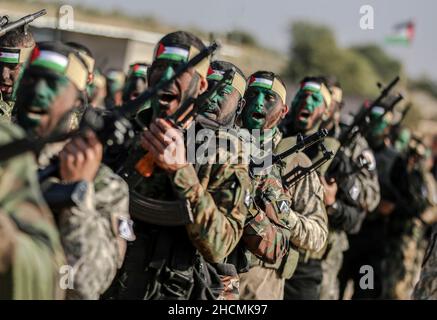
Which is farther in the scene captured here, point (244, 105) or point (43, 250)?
point (244, 105)

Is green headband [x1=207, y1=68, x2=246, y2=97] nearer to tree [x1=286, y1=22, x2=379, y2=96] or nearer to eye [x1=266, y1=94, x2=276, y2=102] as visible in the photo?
eye [x1=266, y1=94, x2=276, y2=102]

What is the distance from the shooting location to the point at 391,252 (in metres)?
13.0

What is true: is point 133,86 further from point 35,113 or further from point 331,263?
point 35,113

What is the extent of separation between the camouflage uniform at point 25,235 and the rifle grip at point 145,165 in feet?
3.36

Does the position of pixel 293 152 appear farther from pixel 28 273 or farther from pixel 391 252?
pixel 391 252

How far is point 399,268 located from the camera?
1308 centimetres

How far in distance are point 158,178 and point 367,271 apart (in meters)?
6.79

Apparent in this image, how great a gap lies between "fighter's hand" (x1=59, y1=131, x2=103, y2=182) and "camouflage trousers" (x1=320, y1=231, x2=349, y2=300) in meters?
5.52

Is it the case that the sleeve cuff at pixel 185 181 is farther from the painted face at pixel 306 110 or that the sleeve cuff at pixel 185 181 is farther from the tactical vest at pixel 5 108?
the painted face at pixel 306 110

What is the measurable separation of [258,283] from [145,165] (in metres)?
2.96

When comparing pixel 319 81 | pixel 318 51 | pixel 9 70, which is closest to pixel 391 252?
pixel 319 81

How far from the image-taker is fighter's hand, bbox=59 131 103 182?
423 centimetres

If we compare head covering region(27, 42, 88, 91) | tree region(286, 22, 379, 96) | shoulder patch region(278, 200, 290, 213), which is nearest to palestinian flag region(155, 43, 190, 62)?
head covering region(27, 42, 88, 91)

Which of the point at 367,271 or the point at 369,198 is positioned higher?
the point at 369,198
